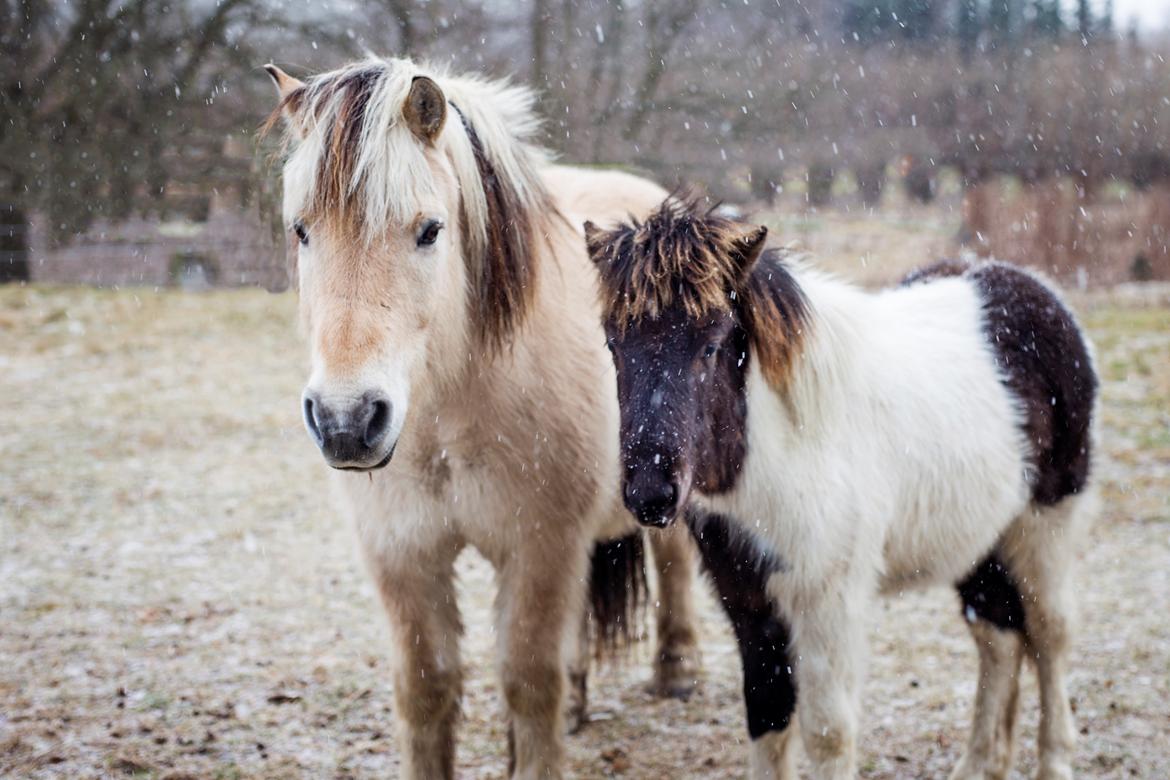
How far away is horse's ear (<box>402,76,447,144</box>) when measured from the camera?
2484 mm

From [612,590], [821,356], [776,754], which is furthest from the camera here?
[612,590]

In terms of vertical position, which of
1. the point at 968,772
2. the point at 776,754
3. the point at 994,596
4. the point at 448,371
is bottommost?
the point at 968,772

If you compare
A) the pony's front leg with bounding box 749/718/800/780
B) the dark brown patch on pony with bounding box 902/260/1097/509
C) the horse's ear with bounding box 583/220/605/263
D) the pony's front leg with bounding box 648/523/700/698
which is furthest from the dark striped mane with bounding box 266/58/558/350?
the pony's front leg with bounding box 648/523/700/698

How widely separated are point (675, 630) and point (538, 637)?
1.49 meters

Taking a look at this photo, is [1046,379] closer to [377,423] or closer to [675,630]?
[675,630]

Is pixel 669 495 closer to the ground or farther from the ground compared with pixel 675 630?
farther from the ground

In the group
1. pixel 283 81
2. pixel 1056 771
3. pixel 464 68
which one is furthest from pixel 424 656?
pixel 464 68

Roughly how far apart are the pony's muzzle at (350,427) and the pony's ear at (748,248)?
0.95 m

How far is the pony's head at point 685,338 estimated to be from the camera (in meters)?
2.33

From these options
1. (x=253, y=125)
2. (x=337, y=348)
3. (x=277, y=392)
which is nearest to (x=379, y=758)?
Answer: (x=337, y=348)

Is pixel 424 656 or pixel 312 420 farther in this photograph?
pixel 424 656

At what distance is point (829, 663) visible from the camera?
2668 millimetres

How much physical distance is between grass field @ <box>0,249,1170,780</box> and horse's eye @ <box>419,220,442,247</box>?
2.10 metres

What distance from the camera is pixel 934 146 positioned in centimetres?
1847
